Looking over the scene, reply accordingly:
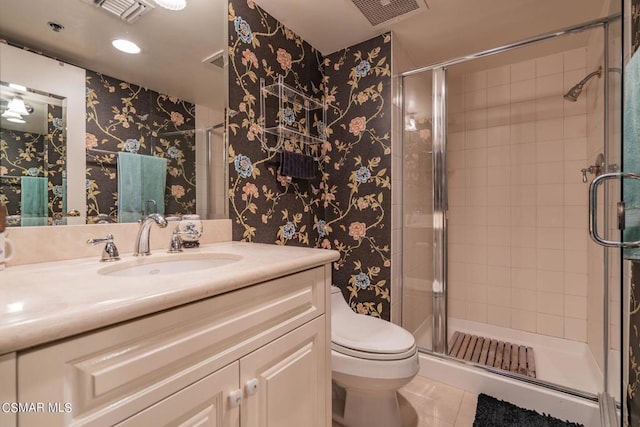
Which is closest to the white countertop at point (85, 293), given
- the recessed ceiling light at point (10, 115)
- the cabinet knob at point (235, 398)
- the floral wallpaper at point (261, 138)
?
the cabinet knob at point (235, 398)

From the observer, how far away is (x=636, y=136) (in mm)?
794

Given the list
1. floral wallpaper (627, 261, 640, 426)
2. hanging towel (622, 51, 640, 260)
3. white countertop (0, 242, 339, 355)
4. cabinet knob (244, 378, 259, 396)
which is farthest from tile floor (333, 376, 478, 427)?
white countertop (0, 242, 339, 355)

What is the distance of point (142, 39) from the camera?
1105mm

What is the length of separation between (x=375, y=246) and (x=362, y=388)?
Result: 2.72ft

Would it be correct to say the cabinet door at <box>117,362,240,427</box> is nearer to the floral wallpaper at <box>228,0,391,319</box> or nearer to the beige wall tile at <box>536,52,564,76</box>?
the floral wallpaper at <box>228,0,391,319</box>

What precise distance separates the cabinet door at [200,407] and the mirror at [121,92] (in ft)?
2.33

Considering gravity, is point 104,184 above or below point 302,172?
below

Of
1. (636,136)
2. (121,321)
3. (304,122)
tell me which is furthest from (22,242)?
(636,136)

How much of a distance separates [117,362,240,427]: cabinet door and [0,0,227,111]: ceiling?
3.44ft

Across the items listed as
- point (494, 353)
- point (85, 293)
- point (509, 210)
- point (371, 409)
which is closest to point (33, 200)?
point (85, 293)

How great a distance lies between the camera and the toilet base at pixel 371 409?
1301 mm

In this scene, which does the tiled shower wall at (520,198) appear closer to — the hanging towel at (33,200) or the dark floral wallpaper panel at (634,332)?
the dark floral wallpaper panel at (634,332)

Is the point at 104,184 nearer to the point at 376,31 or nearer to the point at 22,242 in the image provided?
the point at 22,242

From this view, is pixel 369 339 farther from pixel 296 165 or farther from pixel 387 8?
pixel 387 8
